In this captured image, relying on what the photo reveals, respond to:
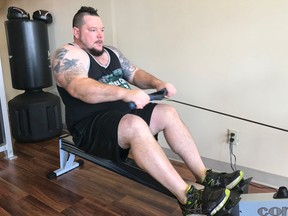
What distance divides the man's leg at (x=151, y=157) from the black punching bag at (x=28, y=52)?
1.81 metres

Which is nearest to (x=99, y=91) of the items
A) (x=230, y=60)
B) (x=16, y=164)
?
(x=230, y=60)

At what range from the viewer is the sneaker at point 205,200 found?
124 cm

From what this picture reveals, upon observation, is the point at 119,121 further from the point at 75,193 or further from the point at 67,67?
the point at 75,193

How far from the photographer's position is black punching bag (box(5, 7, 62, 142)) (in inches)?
111

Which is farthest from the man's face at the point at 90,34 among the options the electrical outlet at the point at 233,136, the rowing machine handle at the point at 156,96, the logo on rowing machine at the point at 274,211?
the logo on rowing machine at the point at 274,211

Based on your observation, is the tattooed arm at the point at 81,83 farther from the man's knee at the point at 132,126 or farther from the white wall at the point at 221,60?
the white wall at the point at 221,60

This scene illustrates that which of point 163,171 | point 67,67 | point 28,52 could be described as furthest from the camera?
point 28,52

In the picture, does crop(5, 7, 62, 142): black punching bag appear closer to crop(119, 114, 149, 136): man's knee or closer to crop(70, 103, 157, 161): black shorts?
crop(70, 103, 157, 161): black shorts

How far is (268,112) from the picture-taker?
1.97 metres

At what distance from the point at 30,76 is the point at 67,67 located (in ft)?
4.79

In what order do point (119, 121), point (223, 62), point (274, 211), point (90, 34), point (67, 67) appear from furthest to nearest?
point (223, 62), point (90, 34), point (67, 67), point (119, 121), point (274, 211)

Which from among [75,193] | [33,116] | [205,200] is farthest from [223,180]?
[33,116]

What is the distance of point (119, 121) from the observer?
1.48 meters

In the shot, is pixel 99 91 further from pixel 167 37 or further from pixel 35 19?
pixel 35 19
